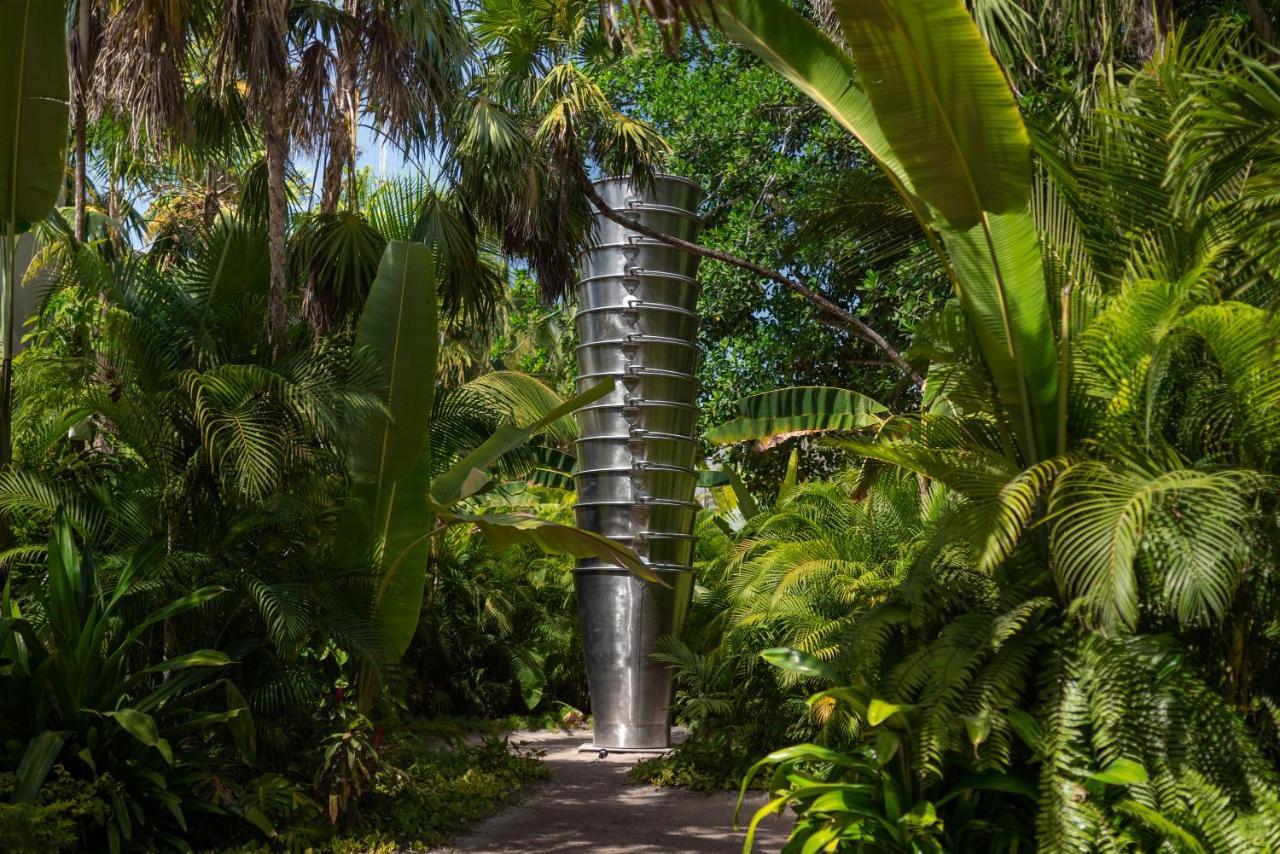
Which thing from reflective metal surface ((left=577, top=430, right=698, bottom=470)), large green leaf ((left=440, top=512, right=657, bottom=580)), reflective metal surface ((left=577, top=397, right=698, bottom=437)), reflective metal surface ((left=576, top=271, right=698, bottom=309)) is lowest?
large green leaf ((left=440, top=512, right=657, bottom=580))

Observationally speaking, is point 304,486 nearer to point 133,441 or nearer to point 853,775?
point 133,441

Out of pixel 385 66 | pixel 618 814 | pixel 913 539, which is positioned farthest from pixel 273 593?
pixel 913 539

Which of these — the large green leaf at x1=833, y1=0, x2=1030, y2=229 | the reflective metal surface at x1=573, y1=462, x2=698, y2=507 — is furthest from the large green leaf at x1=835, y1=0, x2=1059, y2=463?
the reflective metal surface at x1=573, y1=462, x2=698, y2=507

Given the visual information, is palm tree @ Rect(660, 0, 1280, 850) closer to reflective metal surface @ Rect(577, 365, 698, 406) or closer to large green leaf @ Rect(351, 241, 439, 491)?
large green leaf @ Rect(351, 241, 439, 491)

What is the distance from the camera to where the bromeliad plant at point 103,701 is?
652cm

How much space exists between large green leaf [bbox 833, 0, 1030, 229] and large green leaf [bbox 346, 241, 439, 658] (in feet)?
12.8

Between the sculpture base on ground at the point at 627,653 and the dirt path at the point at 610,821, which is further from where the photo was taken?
the sculpture base on ground at the point at 627,653

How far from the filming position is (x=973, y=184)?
5480 millimetres

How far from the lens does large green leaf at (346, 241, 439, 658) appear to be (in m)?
8.07

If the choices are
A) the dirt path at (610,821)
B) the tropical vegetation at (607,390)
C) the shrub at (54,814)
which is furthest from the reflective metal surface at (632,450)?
the shrub at (54,814)

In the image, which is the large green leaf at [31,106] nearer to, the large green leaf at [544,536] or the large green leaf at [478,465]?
the large green leaf at [478,465]

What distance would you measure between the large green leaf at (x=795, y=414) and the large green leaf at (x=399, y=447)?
5.38m

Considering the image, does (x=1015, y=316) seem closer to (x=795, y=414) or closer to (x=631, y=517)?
(x=631, y=517)

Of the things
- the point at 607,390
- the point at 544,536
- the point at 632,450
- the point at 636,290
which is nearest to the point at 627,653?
the point at 632,450
